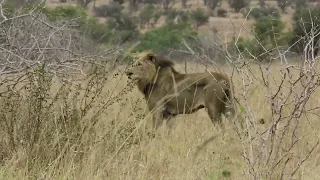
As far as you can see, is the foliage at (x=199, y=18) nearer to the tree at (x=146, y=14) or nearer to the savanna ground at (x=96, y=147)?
the tree at (x=146, y=14)

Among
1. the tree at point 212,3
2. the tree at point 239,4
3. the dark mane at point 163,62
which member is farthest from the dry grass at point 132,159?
the tree at point 212,3

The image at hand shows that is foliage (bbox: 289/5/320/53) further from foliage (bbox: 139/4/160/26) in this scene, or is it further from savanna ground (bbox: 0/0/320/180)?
foliage (bbox: 139/4/160/26)

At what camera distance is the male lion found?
7949 millimetres

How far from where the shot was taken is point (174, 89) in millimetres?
7895

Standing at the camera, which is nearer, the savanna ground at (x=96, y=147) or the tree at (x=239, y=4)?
the savanna ground at (x=96, y=147)

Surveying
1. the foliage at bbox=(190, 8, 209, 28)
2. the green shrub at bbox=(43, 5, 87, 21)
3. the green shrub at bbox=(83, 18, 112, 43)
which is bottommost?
the foliage at bbox=(190, 8, 209, 28)

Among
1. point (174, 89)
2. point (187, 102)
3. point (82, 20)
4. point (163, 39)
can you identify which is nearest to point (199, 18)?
point (163, 39)

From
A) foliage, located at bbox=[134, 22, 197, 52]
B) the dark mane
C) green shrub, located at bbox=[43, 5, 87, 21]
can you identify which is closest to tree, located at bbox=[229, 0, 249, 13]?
foliage, located at bbox=[134, 22, 197, 52]

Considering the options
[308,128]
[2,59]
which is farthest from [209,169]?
[308,128]

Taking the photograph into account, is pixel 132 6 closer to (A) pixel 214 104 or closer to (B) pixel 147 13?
(B) pixel 147 13

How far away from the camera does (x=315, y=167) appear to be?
5285mm

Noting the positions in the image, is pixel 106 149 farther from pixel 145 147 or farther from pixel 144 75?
pixel 144 75

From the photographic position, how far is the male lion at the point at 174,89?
7949 millimetres

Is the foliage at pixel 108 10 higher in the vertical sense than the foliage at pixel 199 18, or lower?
higher
